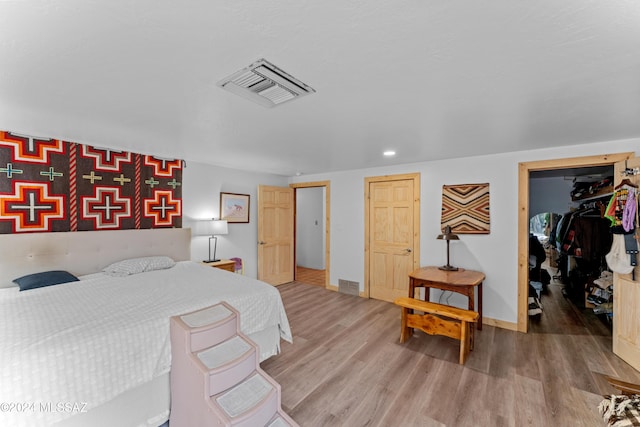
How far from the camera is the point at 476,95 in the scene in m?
1.77

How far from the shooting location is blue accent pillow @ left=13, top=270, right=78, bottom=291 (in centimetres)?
249

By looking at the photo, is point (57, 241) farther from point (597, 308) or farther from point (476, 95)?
point (597, 308)

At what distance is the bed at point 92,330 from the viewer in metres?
1.40

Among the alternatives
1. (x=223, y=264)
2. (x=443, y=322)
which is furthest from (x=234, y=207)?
(x=443, y=322)

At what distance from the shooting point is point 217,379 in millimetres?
1527

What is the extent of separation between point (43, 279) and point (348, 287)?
402 cm

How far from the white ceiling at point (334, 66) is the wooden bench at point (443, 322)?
6.04ft

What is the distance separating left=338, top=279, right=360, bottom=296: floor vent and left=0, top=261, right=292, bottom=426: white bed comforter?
7.57 ft

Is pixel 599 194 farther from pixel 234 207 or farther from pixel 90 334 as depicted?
pixel 90 334

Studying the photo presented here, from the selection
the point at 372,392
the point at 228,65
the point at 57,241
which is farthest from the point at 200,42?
the point at 57,241

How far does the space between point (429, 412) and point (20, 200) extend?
437 centimetres

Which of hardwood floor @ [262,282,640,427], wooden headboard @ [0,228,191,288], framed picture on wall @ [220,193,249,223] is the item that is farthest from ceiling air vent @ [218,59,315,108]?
framed picture on wall @ [220,193,249,223]

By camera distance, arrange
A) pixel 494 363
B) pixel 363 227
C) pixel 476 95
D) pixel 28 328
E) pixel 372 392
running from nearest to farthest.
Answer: pixel 28 328 < pixel 476 95 < pixel 372 392 < pixel 494 363 < pixel 363 227

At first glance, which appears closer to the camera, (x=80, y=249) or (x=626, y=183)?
(x=626, y=183)
